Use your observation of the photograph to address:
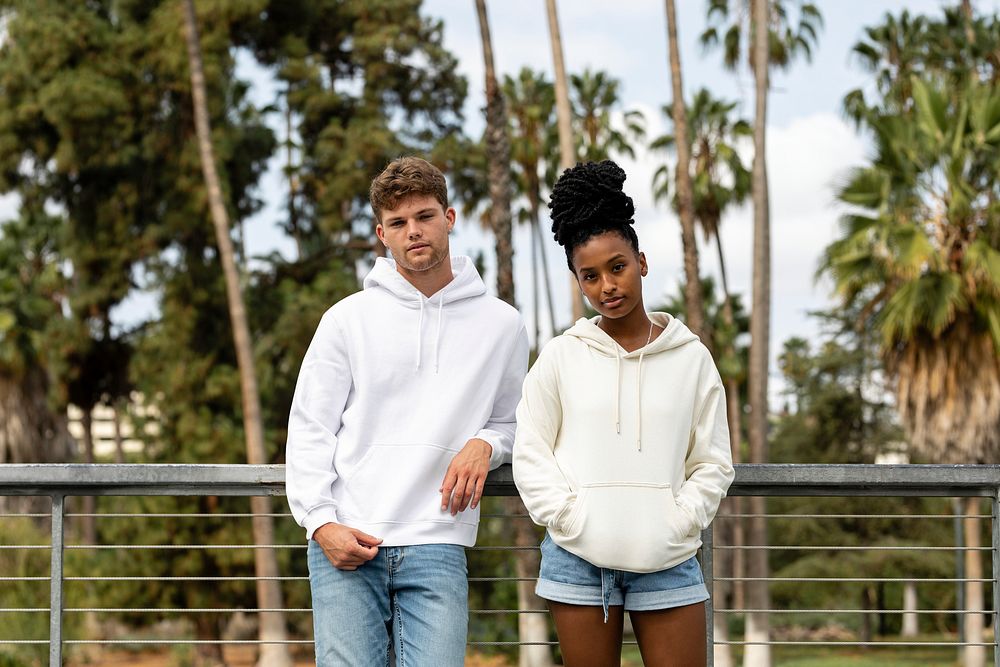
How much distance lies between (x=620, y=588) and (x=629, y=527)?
0.18 meters

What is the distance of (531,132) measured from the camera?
32812 mm

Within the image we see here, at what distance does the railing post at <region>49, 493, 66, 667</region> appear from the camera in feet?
11.0

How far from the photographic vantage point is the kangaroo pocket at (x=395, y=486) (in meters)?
2.78

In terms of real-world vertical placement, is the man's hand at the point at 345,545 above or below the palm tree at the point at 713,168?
below

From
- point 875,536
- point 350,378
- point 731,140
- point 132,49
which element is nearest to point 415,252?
point 350,378

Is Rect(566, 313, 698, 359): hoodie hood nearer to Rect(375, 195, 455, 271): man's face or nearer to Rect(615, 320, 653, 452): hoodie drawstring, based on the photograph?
Rect(615, 320, 653, 452): hoodie drawstring

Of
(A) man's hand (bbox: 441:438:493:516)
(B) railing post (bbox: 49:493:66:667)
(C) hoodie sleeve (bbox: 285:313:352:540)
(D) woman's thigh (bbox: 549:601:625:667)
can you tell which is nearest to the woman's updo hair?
(A) man's hand (bbox: 441:438:493:516)

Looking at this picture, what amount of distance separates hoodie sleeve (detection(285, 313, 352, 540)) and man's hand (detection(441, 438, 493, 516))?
0.27 m

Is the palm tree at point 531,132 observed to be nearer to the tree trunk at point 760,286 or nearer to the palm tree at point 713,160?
the palm tree at point 713,160

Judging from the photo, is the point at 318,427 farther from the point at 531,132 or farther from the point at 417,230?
the point at 531,132

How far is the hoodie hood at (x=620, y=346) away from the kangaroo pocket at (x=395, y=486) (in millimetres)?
458

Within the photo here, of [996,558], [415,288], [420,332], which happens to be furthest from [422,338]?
[996,558]

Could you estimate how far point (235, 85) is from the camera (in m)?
23.2

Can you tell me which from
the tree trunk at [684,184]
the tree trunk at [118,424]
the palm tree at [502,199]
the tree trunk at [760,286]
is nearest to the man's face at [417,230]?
the palm tree at [502,199]
